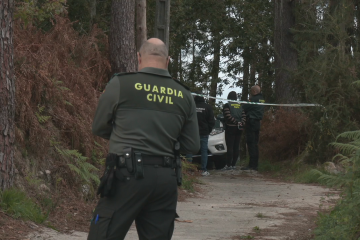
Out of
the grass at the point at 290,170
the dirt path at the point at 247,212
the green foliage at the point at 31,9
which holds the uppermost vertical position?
the green foliage at the point at 31,9

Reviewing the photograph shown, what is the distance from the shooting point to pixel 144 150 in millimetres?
4309

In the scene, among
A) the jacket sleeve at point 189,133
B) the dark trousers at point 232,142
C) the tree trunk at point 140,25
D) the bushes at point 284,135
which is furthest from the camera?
the dark trousers at point 232,142

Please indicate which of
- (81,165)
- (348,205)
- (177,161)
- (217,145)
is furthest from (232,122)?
(177,161)

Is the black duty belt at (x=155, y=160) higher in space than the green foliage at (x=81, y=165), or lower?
higher

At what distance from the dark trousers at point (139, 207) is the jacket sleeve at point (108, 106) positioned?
14.2 inches

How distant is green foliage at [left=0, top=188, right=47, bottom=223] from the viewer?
273 inches

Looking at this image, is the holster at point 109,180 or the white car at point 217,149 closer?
the holster at point 109,180

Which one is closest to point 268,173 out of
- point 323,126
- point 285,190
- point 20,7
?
point 323,126

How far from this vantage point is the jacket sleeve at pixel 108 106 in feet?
14.2

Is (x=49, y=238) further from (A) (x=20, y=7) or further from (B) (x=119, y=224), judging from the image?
(A) (x=20, y=7)

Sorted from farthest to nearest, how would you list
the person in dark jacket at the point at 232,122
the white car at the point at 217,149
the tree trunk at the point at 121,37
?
1. the white car at the point at 217,149
2. the person in dark jacket at the point at 232,122
3. the tree trunk at the point at 121,37

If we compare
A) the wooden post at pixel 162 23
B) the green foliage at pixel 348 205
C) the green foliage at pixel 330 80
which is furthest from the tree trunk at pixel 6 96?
the green foliage at pixel 330 80

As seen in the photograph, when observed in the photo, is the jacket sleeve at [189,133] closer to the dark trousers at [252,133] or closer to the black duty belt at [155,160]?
the black duty belt at [155,160]

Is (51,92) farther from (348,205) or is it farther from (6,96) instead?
(348,205)
